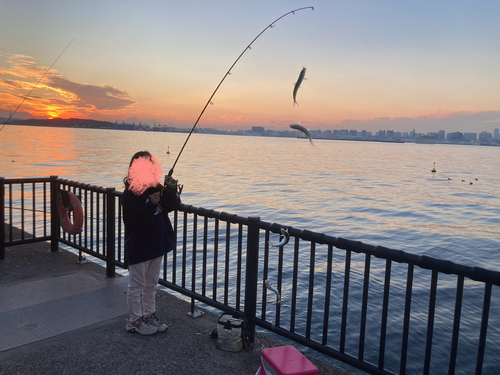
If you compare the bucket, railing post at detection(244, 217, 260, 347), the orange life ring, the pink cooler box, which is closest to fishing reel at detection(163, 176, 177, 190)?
railing post at detection(244, 217, 260, 347)

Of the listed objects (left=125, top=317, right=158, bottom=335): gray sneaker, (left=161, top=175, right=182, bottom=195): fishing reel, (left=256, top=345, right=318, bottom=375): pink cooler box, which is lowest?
(left=125, top=317, right=158, bottom=335): gray sneaker

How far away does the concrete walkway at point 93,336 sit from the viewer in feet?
12.3

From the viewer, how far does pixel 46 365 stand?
3.70 metres

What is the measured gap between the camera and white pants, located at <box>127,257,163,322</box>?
4273 millimetres

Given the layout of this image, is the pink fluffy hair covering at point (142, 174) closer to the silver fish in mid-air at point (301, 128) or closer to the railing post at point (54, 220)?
the silver fish in mid-air at point (301, 128)

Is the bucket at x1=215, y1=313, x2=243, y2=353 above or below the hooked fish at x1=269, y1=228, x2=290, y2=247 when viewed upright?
below

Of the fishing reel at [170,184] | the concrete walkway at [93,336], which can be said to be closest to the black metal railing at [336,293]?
the concrete walkway at [93,336]

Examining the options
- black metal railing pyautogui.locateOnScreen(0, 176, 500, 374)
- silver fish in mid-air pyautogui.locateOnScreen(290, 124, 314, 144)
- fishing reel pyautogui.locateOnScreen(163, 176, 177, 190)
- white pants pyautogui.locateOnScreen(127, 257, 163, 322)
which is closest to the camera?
black metal railing pyautogui.locateOnScreen(0, 176, 500, 374)

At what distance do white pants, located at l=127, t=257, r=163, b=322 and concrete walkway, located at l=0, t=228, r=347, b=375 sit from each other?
276mm

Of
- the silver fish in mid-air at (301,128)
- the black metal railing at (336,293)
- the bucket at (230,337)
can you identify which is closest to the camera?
the black metal railing at (336,293)

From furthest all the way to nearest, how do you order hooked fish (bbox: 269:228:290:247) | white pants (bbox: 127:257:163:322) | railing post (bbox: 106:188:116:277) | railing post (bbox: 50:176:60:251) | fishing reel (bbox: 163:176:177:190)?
railing post (bbox: 50:176:60:251) → railing post (bbox: 106:188:116:277) → white pants (bbox: 127:257:163:322) → fishing reel (bbox: 163:176:177:190) → hooked fish (bbox: 269:228:290:247)

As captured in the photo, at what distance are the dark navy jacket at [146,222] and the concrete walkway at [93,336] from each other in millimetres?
912

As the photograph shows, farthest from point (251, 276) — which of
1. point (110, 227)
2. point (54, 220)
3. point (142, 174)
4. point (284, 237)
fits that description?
point (54, 220)

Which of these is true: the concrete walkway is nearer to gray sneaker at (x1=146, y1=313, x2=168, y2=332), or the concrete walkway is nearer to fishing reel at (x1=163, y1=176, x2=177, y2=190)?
gray sneaker at (x1=146, y1=313, x2=168, y2=332)
